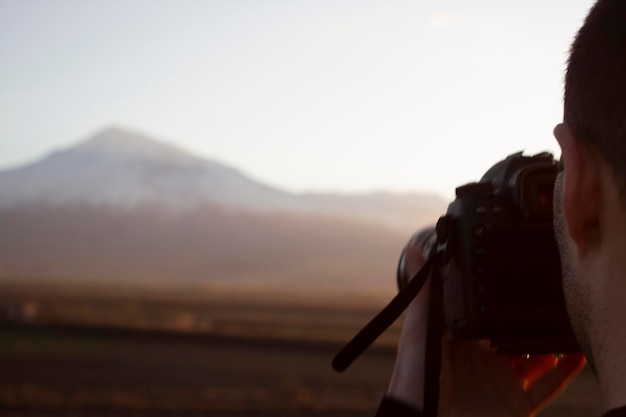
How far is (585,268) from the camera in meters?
1.04

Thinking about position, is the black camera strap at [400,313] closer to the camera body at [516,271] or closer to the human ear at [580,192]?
the camera body at [516,271]

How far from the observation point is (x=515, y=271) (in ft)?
5.17

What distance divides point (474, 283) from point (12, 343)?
19.1 metres

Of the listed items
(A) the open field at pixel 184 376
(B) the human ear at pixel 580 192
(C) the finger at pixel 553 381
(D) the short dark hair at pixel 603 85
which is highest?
(D) the short dark hair at pixel 603 85

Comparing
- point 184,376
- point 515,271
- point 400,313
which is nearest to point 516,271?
point 515,271

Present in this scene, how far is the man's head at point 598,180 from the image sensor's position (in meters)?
0.98

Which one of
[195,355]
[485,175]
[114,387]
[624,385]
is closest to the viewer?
[624,385]

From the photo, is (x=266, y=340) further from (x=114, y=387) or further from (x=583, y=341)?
(x=583, y=341)

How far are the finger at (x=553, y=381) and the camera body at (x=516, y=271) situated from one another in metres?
0.08

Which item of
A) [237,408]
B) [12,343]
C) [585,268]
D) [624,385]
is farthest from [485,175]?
[12,343]

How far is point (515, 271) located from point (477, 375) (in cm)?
21

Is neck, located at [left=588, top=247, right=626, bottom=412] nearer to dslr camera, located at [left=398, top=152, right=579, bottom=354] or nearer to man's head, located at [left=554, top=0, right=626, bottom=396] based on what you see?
man's head, located at [left=554, top=0, right=626, bottom=396]

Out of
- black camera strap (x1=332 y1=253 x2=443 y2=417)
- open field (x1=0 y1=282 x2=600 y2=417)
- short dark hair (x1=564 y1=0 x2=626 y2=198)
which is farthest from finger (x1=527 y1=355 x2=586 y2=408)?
open field (x1=0 y1=282 x2=600 y2=417)

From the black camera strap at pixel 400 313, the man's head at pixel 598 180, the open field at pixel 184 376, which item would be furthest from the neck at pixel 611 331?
the open field at pixel 184 376
